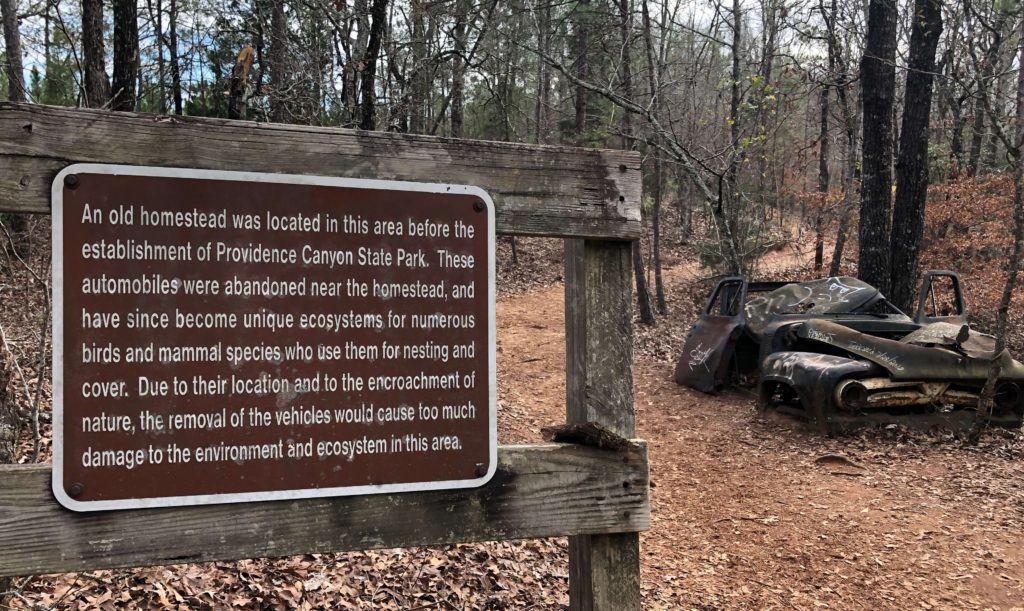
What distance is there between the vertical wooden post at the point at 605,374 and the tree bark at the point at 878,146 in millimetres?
10542

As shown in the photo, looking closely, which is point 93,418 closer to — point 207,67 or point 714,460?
point 714,460

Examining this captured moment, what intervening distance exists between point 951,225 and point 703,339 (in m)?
11.2

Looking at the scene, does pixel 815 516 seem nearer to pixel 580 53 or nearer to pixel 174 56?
pixel 580 53

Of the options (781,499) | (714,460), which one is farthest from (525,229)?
(714,460)

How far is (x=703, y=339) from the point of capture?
9867mm

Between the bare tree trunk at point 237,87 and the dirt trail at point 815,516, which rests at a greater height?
the bare tree trunk at point 237,87

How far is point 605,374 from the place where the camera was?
201 cm

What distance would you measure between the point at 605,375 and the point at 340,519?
81cm

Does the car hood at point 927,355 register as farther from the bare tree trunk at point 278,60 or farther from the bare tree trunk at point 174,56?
the bare tree trunk at point 174,56

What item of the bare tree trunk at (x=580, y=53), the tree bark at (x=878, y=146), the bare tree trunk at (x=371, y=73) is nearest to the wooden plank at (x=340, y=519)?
the bare tree trunk at (x=371, y=73)

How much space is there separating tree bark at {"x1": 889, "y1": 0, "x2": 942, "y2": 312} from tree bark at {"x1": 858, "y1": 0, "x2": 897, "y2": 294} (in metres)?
0.96

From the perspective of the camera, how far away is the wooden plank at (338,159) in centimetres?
162

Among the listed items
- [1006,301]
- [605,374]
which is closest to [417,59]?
[1006,301]

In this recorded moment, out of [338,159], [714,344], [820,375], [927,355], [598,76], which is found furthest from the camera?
[598,76]
